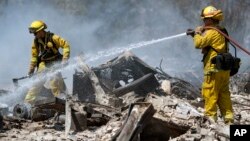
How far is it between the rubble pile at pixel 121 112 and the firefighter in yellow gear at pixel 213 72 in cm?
22

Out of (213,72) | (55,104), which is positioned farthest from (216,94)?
(55,104)

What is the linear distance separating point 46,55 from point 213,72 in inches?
138

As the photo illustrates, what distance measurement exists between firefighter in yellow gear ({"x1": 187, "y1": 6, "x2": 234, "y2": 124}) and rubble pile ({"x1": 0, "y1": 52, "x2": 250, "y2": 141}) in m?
0.22

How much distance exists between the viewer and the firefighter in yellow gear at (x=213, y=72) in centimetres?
671

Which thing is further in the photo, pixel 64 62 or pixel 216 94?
pixel 64 62

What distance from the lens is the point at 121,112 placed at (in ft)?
24.9

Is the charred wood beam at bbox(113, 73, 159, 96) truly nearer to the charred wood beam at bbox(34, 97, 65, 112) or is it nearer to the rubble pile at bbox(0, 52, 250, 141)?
the rubble pile at bbox(0, 52, 250, 141)

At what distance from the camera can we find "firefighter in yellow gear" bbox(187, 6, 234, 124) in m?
6.71

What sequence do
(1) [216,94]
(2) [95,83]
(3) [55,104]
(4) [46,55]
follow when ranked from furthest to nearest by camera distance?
1. (2) [95,83]
2. (4) [46,55]
3. (3) [55,104]
4. (1) [216,94]

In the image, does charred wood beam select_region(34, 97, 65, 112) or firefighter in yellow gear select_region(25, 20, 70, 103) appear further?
firefighter in yellow gear select_region(25, 20, 70, 103)

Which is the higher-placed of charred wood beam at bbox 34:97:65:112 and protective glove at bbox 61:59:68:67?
protective glove at bbox 61:59:68:67

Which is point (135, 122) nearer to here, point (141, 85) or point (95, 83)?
point (141, 85)

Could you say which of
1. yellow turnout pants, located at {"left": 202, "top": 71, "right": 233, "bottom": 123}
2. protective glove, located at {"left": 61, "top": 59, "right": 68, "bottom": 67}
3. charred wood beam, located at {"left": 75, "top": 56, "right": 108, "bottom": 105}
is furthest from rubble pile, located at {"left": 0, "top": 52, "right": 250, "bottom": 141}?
protective glove, located at {"left": 61, "top": 59, "right": 68, "bottom": 67}

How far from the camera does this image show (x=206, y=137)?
588 cm
